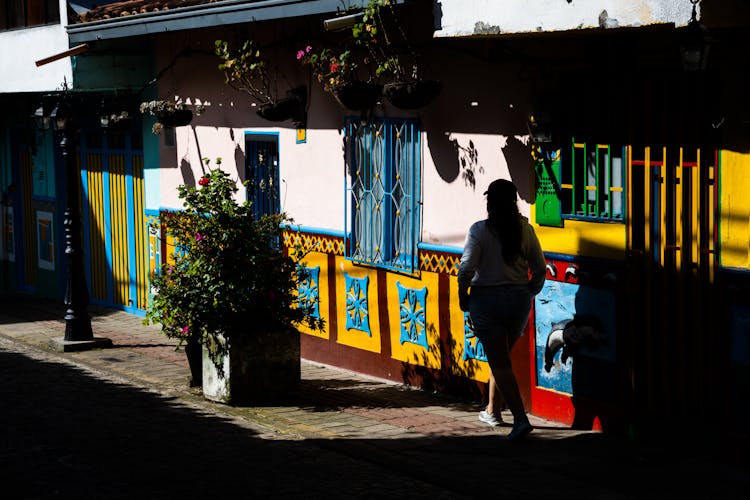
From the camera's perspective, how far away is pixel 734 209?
7988mm

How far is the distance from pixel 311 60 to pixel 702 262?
166 inches

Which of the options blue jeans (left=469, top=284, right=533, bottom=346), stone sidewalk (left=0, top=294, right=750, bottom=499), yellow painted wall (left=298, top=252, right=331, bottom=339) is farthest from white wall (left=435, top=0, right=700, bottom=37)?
yellow painted wall (left=298, top=252, right=331, bottom=339)

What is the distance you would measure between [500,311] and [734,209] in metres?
1.80

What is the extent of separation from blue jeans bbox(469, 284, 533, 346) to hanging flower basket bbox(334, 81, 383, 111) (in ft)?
8.14

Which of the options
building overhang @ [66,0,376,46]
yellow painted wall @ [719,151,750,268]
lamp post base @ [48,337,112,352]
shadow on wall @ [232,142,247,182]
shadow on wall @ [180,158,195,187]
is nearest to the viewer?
yellow painted wall @ [719,151,750,268]

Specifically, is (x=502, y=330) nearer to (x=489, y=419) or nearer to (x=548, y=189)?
(x=489, y=419)

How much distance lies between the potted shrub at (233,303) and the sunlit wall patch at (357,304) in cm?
122

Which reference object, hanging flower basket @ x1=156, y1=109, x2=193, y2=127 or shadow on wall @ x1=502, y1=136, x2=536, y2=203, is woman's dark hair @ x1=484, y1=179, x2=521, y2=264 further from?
hanging flower basket @ x1=156, y1=109, x2=193, y2=127

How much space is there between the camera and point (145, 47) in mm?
15469

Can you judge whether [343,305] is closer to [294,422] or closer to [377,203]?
[377,203]

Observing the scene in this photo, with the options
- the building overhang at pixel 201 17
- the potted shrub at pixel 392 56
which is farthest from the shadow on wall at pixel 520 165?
the building overhang at pixel 201 17

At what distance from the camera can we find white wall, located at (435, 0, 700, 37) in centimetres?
737

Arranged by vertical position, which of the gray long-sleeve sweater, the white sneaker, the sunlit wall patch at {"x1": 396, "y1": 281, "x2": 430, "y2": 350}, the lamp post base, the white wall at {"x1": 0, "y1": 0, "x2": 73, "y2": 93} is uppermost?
the white wall at {"x1": 0, "y1": 0, "x2": 73, "y2": 93}

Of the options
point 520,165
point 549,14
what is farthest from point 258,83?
point 549,14
